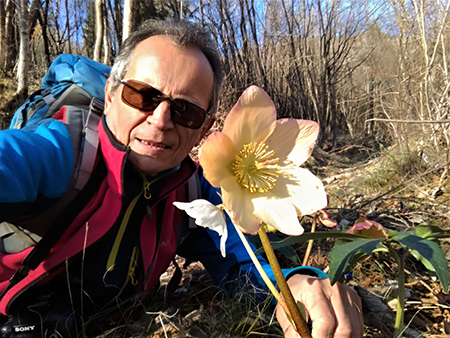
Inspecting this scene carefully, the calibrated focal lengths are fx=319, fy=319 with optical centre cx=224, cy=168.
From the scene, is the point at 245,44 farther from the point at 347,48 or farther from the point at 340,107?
the point at 340,107

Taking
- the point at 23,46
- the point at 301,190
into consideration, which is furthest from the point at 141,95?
the point at 23,46

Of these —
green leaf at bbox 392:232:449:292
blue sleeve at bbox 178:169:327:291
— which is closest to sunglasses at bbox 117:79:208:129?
blue sleeve at bbox 178:169:327:291

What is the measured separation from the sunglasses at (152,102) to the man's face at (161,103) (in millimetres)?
15

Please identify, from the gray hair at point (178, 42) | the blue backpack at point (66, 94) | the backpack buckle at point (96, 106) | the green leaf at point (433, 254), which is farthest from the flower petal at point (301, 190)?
the blue backpack at point (66, 94)

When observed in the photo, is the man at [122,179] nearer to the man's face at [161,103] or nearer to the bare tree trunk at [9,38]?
the man's face at [161,103]

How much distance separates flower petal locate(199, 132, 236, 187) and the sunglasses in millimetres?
495

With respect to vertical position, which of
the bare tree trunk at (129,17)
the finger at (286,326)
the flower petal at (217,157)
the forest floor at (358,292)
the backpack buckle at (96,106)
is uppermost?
the bare tree trunk at (129,17)

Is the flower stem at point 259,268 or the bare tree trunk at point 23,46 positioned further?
the bare tree trunk at point 23,46

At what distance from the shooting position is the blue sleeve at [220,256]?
1297mm

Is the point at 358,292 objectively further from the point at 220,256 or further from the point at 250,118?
the point at 250,118

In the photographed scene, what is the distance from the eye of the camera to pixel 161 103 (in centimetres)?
105

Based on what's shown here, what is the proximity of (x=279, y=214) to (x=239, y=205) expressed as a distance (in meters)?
0.08

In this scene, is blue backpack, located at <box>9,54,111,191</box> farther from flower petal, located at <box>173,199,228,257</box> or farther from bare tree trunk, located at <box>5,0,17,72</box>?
bare tree trunk, located at <box>5,0,17,72</box>

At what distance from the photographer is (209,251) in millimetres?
1486
